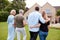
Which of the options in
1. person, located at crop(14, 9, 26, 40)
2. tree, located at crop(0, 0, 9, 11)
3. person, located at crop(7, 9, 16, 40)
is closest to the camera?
person, located at crop(14, 9, 26, 40)

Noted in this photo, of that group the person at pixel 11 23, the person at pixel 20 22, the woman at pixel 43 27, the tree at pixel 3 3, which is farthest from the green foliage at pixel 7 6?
the woman at pixel 43 27

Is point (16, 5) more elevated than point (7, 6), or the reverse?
point (16, 5)

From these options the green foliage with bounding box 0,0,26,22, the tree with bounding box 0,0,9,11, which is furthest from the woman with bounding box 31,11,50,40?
the tree with bounding box 0,0,9,11

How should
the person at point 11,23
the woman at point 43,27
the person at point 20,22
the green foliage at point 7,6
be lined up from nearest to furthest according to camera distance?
the woman at point 43,27, the person at point 20,22, the person at point 11,23, the green foliage at point 7,6

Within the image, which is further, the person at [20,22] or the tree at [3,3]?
the tree at [3,3]

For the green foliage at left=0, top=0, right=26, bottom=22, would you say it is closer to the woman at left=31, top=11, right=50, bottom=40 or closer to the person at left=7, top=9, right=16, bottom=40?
the person at left=7, top=9, right=16, bottom=40

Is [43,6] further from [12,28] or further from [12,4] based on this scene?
[12,28]

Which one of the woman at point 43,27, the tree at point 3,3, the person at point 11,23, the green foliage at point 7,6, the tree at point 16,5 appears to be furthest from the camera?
the tree at point 3,3

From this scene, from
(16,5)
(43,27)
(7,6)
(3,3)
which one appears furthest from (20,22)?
(3,3)

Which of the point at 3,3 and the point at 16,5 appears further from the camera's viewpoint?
the point at 3,3

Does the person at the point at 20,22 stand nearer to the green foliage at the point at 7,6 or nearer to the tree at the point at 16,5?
the green foliage at the point at 7,6

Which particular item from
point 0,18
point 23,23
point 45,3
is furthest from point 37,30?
point 45,3

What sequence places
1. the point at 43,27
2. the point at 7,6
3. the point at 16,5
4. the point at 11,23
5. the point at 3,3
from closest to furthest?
1. the point at 43,27
2. the point at 11,23
3. the point at 16,5
4. the point at 7,6
5. the point at 3,3

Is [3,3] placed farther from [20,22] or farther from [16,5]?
[20,22]
